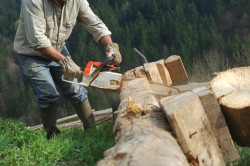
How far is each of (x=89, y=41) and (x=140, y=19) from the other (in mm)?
3172

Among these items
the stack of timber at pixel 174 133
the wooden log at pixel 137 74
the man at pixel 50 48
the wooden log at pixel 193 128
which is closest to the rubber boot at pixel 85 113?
the man at pixel 50 48

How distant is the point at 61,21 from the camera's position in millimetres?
3646

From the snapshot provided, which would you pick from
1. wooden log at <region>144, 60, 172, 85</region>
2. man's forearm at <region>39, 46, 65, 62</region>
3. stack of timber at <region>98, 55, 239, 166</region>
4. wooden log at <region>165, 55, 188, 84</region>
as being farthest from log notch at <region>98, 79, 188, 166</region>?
wooden log at <region>165, 55, 188, 84</region>

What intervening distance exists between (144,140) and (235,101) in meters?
1.08

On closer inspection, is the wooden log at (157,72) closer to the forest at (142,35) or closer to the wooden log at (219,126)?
the wooden log at (219,126)

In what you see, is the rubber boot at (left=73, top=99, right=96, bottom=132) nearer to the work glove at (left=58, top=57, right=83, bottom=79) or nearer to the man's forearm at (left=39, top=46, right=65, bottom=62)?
the work glove at (left=58, top=57, right=83, bottom=79)

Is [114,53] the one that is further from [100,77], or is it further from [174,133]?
[174,133]

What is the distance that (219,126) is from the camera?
7.70ft

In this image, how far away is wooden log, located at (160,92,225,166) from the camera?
1.93m

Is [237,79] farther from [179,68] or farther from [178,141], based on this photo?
Result: [179,68]

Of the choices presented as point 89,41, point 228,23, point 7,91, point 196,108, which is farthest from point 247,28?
point 196,108

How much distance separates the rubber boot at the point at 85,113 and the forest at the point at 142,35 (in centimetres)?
964

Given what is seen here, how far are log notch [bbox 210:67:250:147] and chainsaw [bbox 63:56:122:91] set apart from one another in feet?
3.83

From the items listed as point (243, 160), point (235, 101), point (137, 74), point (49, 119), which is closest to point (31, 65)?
point (49, 119)
